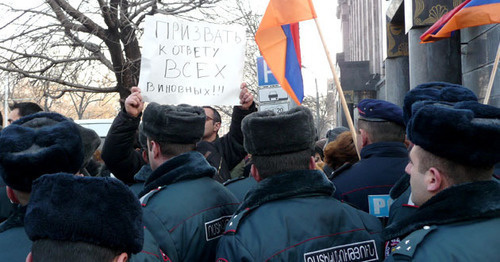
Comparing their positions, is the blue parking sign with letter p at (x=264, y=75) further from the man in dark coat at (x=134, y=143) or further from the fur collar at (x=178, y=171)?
the fur collar at (x=178, y=171)

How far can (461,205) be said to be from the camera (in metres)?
1.97

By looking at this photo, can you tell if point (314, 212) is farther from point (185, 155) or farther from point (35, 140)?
point (35, 140)

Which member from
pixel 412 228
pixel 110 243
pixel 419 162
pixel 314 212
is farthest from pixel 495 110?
pixel 110 243

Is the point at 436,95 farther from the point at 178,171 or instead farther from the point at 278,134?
the point at 178,171

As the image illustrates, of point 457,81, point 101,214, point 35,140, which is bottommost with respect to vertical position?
point 457,81

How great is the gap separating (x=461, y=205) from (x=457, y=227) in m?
0.08

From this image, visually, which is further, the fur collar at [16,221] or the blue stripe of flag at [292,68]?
the blue stripe of flag at [292,68]

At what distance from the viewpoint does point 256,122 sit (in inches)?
108

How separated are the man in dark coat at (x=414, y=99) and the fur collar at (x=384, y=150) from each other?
2.57 ft

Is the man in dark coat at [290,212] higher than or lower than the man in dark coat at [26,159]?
lower

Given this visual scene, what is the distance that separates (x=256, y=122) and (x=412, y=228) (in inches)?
39.0

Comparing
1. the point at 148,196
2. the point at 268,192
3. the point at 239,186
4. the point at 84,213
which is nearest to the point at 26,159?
the point at 84,213

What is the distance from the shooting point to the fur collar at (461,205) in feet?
6.38

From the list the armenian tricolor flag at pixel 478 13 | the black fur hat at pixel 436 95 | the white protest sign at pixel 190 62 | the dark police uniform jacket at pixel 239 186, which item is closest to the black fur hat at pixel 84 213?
the black fur hat at pixel 436 95
